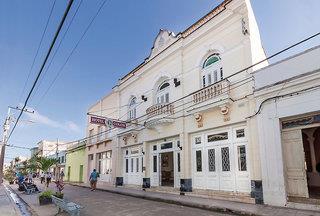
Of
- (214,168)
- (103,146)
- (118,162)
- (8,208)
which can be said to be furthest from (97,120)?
(103,146)

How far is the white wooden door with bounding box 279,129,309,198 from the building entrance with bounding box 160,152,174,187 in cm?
770

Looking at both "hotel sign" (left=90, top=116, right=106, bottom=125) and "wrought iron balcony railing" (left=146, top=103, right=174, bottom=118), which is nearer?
"wrought iron balcony railing" (left=146, top=103, right=174, bottom=118)

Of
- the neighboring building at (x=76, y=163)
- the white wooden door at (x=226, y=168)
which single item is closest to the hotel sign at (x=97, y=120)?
the white wooden door at (x=226, y=168)

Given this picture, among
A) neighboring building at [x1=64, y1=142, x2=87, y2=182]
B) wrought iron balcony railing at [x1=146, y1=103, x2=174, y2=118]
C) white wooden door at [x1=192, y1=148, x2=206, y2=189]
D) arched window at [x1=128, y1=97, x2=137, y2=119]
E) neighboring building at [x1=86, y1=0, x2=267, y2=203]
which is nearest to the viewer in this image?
neighboring building at [x1=86, y1=0, x2=267, y2=203]

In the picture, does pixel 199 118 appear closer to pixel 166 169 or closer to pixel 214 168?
pixel 214 168

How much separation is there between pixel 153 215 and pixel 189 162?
536 cm

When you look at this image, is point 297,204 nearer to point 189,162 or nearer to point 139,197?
point 189,162

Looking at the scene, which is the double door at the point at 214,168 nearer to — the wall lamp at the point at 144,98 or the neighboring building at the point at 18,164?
the wall lamp at the point at 144,98

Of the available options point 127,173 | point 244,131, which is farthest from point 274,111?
point 127,173

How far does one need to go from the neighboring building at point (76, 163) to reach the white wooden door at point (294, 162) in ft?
70.0

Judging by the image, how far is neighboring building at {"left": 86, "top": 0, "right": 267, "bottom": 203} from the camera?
38.7 ft

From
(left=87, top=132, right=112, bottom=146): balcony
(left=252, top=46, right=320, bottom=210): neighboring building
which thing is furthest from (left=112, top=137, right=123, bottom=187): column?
(left=252, top=46, right=320, bottom=210): neighboring building

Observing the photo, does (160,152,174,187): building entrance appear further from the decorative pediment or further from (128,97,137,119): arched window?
the decorative pediment

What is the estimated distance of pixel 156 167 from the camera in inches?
667
